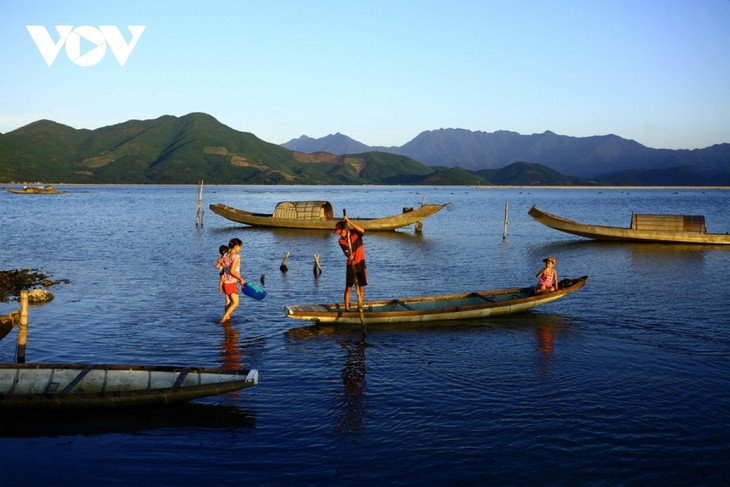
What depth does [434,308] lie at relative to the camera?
1830 centimetres

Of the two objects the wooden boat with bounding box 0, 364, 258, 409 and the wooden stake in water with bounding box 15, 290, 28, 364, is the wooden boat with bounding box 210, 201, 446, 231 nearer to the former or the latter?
the wooden stake in water with bounding box 15, 290, 28, 364

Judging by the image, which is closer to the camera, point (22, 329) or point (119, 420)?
point (119, 420)

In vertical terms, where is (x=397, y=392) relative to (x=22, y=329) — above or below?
below

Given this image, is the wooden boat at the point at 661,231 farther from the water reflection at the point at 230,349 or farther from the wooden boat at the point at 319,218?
the water reflection at the point at 230,349

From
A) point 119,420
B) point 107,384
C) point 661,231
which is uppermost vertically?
point 661,231

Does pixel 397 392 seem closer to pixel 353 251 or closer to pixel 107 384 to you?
pixel 107 384

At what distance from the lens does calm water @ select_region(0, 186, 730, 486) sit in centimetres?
884

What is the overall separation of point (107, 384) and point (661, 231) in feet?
126

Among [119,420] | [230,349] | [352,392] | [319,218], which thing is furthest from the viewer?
[319,218]

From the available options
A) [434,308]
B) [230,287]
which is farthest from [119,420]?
[434,308]

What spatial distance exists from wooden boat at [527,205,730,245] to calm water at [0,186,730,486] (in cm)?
1436

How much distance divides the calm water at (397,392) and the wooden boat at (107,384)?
36 centimetres

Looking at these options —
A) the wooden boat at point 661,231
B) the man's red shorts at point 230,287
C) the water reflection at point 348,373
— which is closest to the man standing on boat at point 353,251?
the water reflection at point 348,373

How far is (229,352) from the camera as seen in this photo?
14539 millimetres
